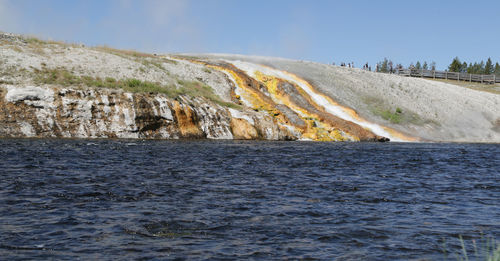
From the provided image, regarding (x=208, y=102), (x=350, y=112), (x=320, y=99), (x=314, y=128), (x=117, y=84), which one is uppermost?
(x=117, y=84)

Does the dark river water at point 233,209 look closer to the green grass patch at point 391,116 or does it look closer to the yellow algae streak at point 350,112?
the yellow algae streak at point 350,112

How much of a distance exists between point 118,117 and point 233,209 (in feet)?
73.5

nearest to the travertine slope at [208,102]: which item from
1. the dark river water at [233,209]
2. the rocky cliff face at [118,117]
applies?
the rocky cliff face at [118,117]

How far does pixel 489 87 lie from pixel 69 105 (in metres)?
74.3

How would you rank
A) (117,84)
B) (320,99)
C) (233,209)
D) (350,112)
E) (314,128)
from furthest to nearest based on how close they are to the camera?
(320,99) < (350,112) < (314,128) < (117,84) < (233,209)

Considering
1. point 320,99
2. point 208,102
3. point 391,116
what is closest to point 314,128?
point 208,102

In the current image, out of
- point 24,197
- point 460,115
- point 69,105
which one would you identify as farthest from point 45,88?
point 460,115

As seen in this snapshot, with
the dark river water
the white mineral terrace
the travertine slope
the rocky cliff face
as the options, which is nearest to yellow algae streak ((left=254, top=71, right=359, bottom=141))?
the travertine slope

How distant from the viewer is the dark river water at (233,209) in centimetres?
816

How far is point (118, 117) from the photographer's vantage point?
3148 cm

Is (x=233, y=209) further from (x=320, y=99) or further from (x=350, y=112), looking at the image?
(x=320, y=99)

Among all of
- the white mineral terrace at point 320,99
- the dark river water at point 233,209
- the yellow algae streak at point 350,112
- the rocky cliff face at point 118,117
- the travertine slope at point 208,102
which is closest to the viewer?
the dark river water at point 233,209

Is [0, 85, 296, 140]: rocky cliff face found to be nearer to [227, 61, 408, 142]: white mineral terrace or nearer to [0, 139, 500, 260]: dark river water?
[227, 61, 408, 142]: white mineral terrace

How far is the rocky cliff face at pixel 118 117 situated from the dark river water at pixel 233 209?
32.5ft
